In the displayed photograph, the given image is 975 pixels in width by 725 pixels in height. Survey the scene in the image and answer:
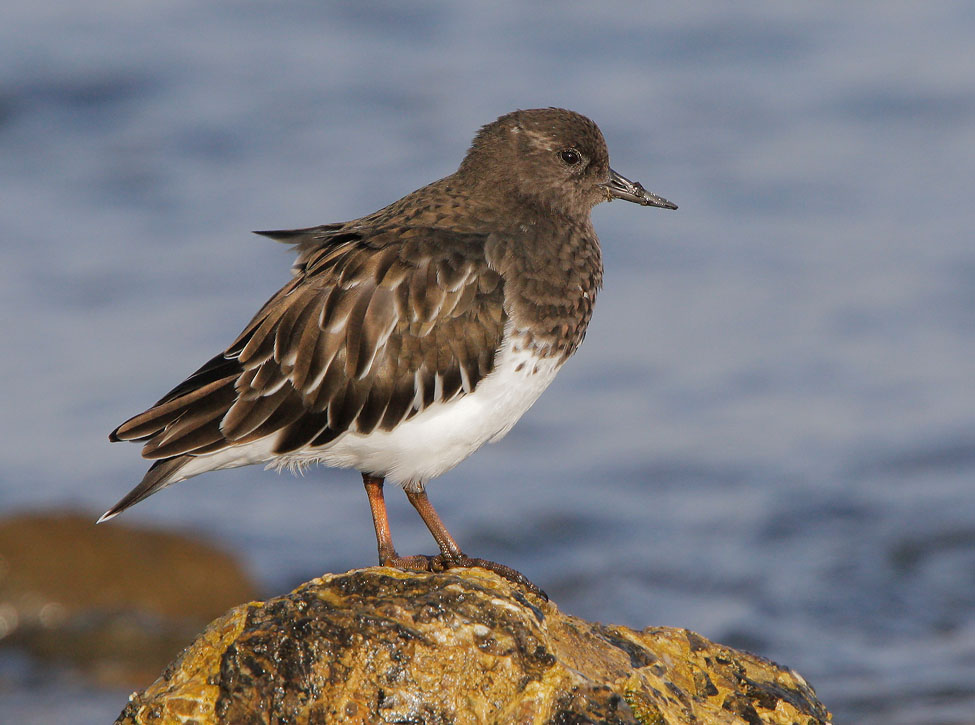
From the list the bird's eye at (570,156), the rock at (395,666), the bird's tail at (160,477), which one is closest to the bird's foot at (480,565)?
the rock at (395,666)

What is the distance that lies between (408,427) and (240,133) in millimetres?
11303

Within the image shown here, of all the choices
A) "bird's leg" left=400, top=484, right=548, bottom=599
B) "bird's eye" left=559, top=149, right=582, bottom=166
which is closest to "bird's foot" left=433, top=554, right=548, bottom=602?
"bird's leg" left=400, top=484, right=548, bottom=599

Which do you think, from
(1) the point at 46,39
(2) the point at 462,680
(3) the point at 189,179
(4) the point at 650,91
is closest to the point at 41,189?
(3) the point at 189,179

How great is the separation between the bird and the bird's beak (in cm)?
81

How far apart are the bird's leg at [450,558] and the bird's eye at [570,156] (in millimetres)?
1477

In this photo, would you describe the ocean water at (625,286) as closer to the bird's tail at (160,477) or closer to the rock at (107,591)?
the rock at (107,591)

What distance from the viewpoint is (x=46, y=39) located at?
17078 millimetres

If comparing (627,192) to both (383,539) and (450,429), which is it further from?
(383,539)

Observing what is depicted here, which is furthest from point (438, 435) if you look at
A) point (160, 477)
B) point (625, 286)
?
point (625, 286)

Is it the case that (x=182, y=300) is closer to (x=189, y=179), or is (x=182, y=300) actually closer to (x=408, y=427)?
(x=189, y=179)

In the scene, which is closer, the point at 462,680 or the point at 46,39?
the point at 462,680

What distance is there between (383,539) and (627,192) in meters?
1.84

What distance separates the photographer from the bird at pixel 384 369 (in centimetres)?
479

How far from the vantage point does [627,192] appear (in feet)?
18.8
